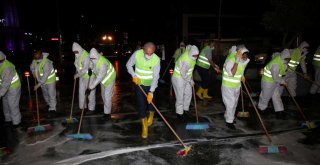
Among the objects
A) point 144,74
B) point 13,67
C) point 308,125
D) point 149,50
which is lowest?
point 308,125

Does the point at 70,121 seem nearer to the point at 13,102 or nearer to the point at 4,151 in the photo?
the point at 13,102

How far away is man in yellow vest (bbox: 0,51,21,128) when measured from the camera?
593cm

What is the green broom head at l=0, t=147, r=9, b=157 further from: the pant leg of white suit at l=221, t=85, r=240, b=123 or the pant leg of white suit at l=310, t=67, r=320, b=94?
the pant leg of white suit at l=310, t=67, r=320, b=94

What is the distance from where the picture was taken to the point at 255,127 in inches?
242

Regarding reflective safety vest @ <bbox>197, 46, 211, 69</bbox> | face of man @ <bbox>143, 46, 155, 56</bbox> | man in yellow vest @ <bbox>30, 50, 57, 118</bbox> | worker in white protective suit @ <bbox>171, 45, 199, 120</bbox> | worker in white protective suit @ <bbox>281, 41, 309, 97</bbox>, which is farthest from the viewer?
reflective safety vest @ <bbox>197, 46, 211, 69</bbox>

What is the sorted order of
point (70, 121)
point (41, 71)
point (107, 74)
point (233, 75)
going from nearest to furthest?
point (233, 75)
point (70, 121)
point (107, 74)
point (41, 71)

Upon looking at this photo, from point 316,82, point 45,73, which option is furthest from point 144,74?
point 316,82

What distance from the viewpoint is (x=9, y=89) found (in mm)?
6129

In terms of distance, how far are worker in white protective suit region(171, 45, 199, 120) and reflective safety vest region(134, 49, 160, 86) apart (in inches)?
35.2

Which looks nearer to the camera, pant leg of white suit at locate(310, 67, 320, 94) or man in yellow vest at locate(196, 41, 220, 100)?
man in yellow vest at locate(196, 41, 220, 100)

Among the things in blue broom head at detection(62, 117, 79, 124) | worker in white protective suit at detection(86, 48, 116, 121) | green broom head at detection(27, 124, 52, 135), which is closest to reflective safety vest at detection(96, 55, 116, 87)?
worker in white protective suit at detection(86, 48, 116, 121)

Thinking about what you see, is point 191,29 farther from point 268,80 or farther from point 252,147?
point 252,147

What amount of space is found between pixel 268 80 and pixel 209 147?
2.70 metres

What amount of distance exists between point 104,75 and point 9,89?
82.3 inches
